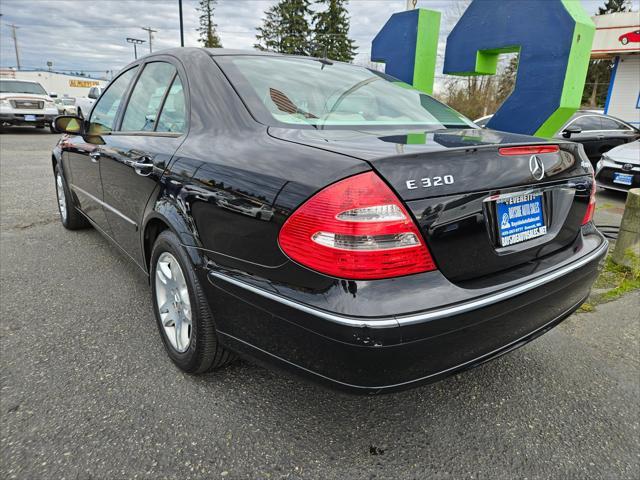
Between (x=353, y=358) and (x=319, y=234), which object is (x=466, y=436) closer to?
(x=353, y=358)

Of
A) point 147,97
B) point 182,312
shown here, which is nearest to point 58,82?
point 147,97

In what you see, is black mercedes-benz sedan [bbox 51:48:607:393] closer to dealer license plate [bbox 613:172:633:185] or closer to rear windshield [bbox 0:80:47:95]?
dealer license plate [bbox 613:172:633:185]

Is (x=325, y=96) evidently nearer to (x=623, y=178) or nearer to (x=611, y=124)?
(x=623, y=178)

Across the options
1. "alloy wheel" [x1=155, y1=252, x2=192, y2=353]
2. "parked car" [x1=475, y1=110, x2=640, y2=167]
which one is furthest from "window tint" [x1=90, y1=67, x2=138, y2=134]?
"parked car" [x1=475, y1=110, x2=640, y2=167]

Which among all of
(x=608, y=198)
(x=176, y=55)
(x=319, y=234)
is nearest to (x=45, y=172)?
(x=176, y=55)

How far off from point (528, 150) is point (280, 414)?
1.53 meters

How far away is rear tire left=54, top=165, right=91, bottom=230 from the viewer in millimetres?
4281

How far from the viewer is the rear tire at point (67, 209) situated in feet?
14.0

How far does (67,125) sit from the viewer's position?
11.3 ft

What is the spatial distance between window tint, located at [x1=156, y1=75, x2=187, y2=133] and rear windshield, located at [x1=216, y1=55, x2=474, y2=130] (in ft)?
0.92

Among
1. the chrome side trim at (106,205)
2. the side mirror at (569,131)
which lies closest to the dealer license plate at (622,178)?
the side mirror at (569,131)

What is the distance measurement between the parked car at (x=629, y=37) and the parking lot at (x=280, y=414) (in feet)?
64.5

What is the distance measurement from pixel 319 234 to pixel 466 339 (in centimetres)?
63

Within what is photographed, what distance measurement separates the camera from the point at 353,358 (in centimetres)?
139
